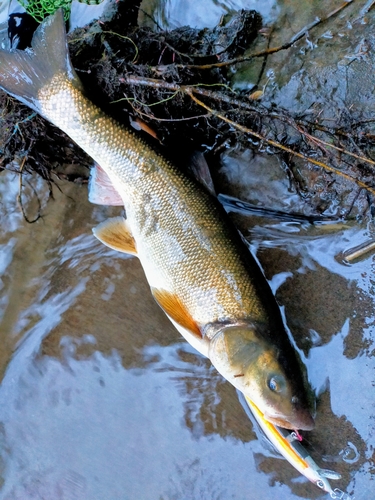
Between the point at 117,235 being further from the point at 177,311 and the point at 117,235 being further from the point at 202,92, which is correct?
the point at 202,92

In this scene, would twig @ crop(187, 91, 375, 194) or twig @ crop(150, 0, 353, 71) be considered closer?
twig @ crop(187, 91, 375, 194)

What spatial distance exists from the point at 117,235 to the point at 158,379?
1.19 metres

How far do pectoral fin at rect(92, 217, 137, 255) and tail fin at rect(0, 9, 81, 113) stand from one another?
3.31 feet

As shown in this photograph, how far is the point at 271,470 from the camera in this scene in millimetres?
3416

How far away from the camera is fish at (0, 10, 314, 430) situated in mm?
3158

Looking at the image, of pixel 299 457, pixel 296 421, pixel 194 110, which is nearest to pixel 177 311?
pixel 296 421

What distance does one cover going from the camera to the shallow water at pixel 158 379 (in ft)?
11.2

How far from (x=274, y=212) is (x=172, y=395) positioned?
1.66 metres

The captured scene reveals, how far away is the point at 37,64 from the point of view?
3490mm

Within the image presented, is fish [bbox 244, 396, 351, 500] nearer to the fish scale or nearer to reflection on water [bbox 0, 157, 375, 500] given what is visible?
reflection on water [bbox 0, 157, 375, 500]

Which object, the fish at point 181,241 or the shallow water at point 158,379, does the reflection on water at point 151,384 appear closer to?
the shallow water at point 158,379

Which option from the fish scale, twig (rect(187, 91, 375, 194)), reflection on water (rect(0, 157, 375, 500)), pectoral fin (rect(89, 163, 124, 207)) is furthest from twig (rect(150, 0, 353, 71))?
reflection on water (rect(0, 157, 375, 500))

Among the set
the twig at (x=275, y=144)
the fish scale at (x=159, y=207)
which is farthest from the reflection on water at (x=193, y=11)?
the fish scale at (x=159, y=207)

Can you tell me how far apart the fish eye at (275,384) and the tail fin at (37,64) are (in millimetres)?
2509
